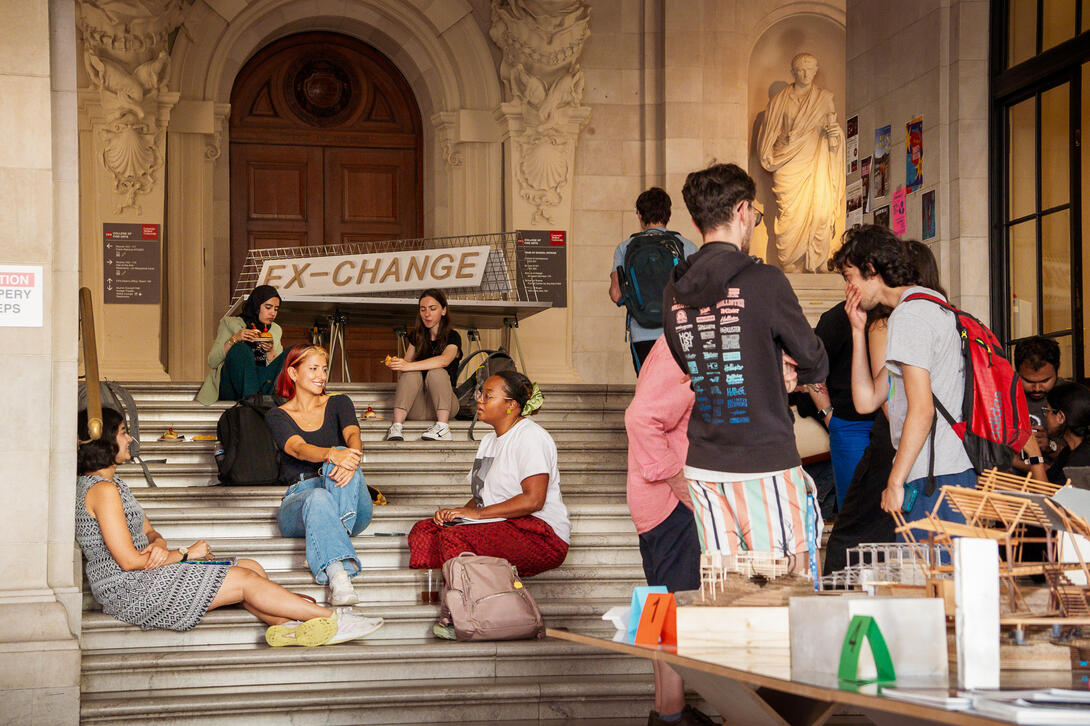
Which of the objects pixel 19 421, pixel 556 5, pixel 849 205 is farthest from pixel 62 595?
pixel 556 5

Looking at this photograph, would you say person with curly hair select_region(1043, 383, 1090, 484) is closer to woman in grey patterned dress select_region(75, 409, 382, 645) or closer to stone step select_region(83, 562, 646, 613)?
stone step select_region(83, 562, 646, 613)

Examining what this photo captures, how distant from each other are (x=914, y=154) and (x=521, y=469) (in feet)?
13.3

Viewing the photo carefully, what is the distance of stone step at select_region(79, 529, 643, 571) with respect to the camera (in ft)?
22.5

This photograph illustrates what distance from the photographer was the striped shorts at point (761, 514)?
3.80 metres

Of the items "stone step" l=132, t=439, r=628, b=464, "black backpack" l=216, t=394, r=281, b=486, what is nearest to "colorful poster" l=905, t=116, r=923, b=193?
"stone step" l=132, t=439, r=628, b=464

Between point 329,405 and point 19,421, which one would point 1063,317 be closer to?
point 329,405

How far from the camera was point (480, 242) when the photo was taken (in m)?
13.3

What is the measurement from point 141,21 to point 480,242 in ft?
12.5

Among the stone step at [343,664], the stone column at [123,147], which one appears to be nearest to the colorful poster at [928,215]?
the stone step at [343,664]

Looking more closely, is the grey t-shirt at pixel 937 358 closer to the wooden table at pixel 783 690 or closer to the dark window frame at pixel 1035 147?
the wooden table at pixel 783 690

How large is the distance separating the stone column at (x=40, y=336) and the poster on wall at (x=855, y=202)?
576 centimetres

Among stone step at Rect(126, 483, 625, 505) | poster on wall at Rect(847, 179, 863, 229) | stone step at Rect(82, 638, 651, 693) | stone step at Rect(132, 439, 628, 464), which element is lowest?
stone step at Rect(82, 638, 651, 693)

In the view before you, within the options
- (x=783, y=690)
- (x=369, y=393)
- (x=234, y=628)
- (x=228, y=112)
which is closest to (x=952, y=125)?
(x=369, y=393)

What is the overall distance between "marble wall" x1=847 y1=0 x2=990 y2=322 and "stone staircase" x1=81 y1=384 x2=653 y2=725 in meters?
2.68
